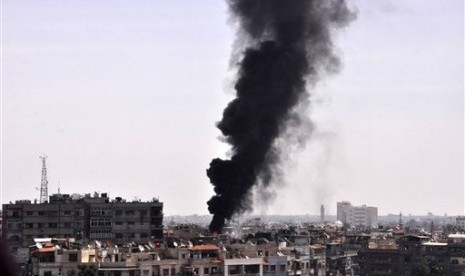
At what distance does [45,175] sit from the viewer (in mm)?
Result: 111438

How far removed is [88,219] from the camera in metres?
95.3

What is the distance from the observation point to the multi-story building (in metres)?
91.5

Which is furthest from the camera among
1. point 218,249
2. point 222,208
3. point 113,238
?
point 222,208

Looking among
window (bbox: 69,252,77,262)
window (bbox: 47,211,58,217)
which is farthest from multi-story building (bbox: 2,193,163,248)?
window (bbox: 69,252,77,262)

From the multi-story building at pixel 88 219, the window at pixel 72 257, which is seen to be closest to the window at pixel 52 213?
the multi-story building at pixel 88 219

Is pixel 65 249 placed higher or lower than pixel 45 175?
lower

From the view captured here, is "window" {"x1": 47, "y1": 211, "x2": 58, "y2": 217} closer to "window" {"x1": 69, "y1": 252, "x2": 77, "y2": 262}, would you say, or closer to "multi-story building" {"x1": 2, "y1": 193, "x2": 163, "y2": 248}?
"multi-story building" {"x1": 2, "y1": 193, "x2": 163, "y2": 248}

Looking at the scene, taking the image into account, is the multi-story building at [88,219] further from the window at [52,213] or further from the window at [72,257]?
the window at [72,257]

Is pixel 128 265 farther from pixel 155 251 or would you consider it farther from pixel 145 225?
pixel 145 225

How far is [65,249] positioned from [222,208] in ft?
99.4

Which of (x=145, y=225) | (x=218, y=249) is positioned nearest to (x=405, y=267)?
(x=145, y=225)

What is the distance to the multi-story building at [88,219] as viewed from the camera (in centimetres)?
9150

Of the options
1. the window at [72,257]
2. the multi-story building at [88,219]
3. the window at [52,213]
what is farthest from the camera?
the window at [52,213]

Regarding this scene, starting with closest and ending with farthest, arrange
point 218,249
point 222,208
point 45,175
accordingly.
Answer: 1. point 218,249
2. point 222,208
3. point 45,175
